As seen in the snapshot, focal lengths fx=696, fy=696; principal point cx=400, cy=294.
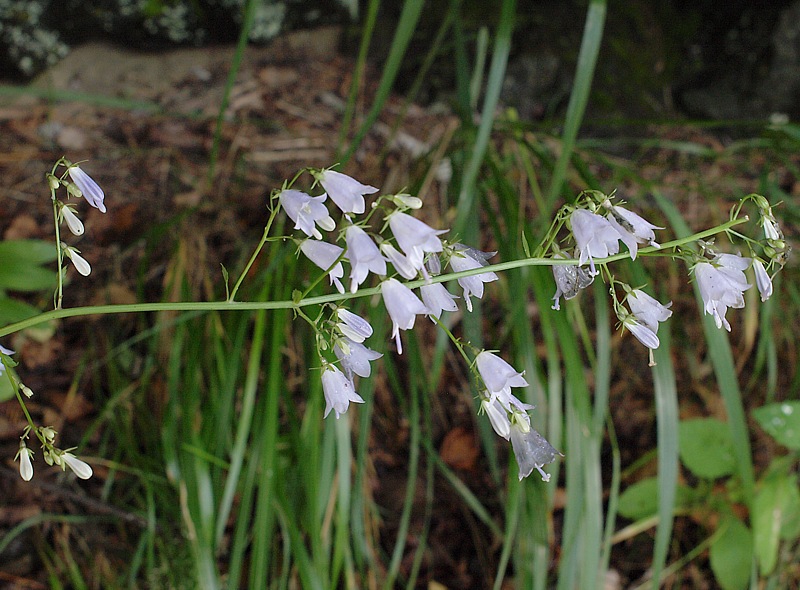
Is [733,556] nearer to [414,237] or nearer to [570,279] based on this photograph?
[570,279]

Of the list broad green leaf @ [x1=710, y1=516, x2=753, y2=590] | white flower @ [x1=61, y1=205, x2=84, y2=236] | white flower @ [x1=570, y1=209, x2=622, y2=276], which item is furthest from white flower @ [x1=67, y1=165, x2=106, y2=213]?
broad green leaf @ [x1=710, y1=516, x2=753, y2=590]

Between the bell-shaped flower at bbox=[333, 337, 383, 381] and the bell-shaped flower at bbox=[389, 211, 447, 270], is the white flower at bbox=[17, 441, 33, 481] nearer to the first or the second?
the bell-shaped flower at bbox=[333, 337, 383, 381]

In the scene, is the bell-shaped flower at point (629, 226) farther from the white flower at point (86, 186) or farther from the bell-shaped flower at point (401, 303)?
the white flower at point (86, 186)

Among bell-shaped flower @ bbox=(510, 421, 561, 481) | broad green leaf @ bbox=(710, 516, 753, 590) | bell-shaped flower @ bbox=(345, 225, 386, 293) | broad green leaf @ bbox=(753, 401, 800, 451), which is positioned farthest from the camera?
broad green leaf @ bbox=(710, 516, 753, 590)

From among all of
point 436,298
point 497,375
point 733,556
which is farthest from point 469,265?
point 733,556

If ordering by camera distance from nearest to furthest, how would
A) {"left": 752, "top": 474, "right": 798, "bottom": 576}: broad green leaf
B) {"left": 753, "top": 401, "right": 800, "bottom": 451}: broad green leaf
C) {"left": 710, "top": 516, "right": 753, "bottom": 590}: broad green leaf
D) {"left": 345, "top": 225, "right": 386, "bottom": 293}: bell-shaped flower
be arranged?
{"left": 345, "top": 225, "right": 386, "bottom": 293}: bell-shaped flower < {"left": 753, "top": 401, "right": 800, "bottom": 451}: broad green leaf < {"left": 752, "top": 474, "right": 798, "bottom": 576}: broad green leaf < {"left": 710, "top": 516, "right": 753, "bottom": 590}: broad green leaf

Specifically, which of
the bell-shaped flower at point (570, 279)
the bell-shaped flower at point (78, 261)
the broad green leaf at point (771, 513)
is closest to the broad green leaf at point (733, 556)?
the broad green leaf at point (771, 513)
